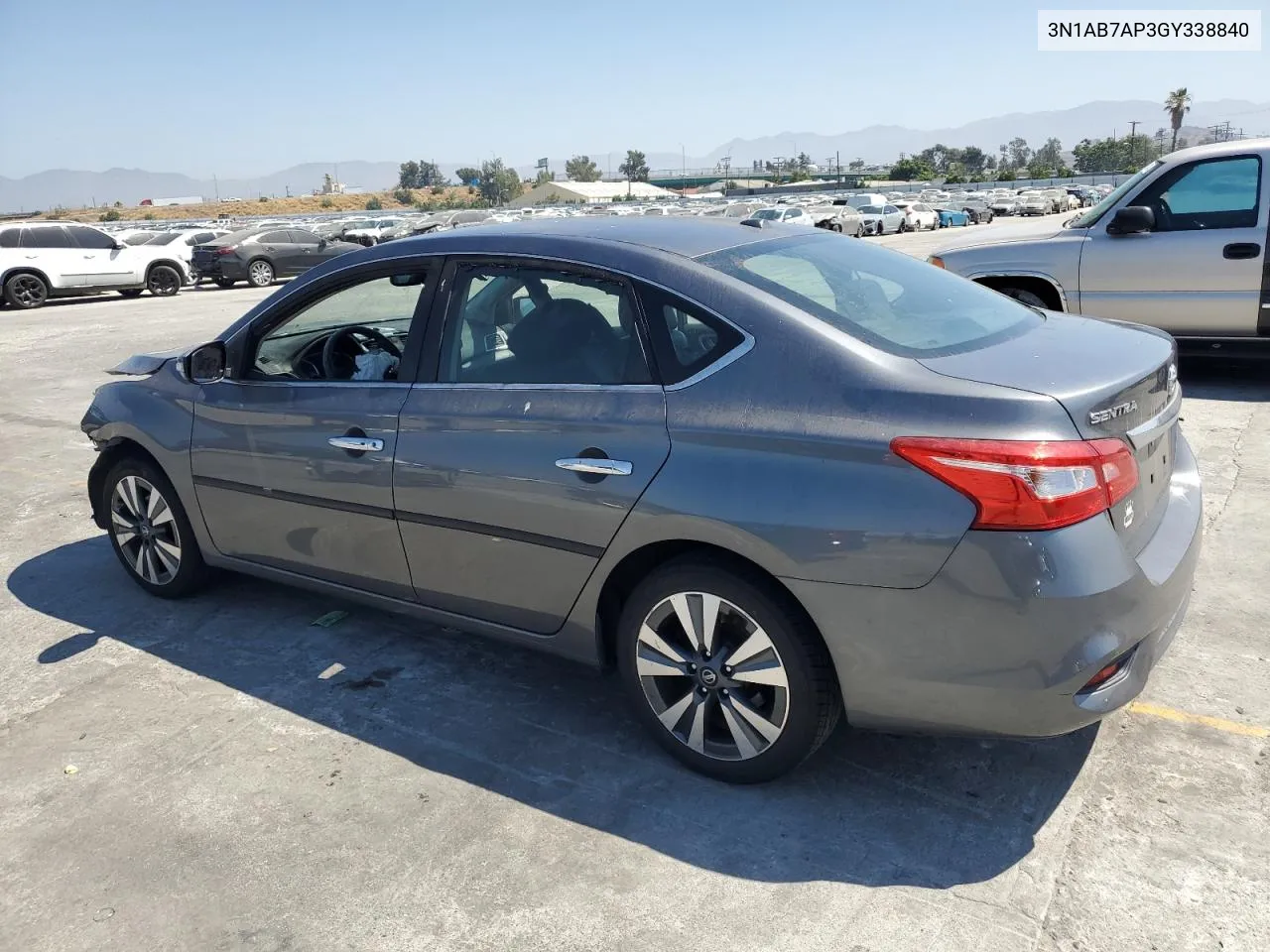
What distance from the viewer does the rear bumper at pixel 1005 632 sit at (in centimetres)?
252

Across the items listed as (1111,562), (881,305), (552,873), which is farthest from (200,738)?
(1111,562)

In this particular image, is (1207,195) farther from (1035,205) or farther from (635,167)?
(635,167)

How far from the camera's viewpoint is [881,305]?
128 inches

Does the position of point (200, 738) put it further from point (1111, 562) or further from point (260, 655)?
point (1111, 562)

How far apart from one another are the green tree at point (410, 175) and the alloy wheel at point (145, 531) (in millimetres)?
189443

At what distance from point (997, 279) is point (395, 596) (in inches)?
240

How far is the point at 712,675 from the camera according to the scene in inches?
119

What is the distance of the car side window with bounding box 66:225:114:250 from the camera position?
70.2 ft

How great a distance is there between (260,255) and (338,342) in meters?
23.0

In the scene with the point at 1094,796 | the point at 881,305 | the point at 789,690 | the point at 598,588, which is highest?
the point at 881,305

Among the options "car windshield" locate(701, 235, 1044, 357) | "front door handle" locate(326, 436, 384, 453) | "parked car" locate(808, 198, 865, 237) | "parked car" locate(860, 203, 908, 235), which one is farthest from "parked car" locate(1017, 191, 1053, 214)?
"front door handle" locate(326, 436, 384, 453)

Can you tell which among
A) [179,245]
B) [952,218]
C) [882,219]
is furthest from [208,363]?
[952,218]

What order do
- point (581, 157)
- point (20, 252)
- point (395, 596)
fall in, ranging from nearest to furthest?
point (395, 596)
point (20, 252)
point (581, 157)

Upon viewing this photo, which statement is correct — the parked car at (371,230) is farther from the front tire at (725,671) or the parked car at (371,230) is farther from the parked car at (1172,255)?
the front tire at (725,671)
